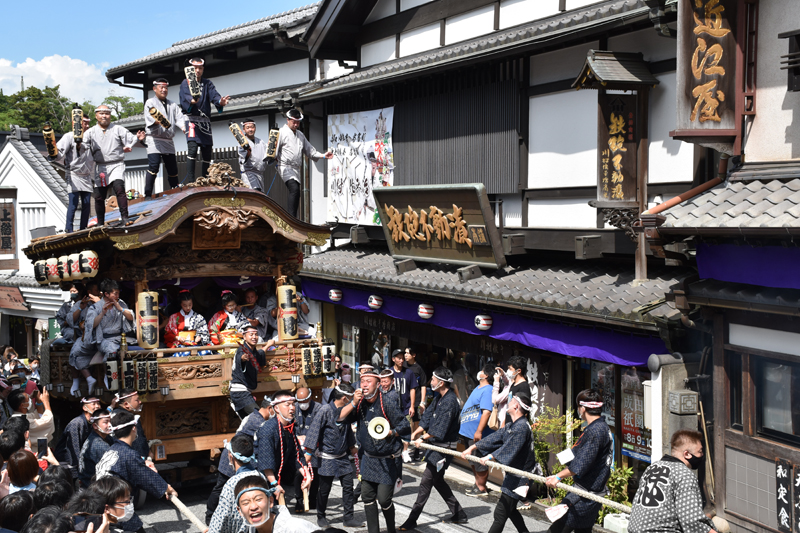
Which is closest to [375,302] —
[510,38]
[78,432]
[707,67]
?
[510,38]

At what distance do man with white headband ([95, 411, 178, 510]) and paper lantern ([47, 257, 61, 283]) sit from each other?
446 cm

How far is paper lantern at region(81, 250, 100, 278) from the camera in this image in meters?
11.6

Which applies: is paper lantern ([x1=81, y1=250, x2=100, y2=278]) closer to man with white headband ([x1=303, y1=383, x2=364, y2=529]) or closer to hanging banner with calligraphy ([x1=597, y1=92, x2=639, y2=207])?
man with white headband ([x1=303, y1=383, x2=364, y2=529])

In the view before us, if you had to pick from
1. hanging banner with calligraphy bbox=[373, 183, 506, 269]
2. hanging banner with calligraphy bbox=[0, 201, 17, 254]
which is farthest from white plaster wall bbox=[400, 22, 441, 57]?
hanging banner with calligraphy bbox=[0, 201, 17, 254]

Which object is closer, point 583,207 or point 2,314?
point 583,207

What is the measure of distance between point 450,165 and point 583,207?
3591mm

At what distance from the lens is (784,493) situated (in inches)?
307

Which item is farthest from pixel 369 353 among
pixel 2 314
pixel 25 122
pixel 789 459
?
pixel 25 122

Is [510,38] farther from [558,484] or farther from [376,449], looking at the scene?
[558,484]

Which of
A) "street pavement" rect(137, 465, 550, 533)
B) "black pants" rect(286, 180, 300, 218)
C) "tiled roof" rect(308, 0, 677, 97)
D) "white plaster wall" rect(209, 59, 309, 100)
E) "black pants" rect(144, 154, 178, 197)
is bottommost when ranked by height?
"street pavement" rect(137, 465, 550, 533)

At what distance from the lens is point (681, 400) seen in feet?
28.3

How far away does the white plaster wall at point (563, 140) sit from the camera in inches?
463

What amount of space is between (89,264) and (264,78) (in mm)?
10774

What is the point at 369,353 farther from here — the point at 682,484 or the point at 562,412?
the point at 682,484
